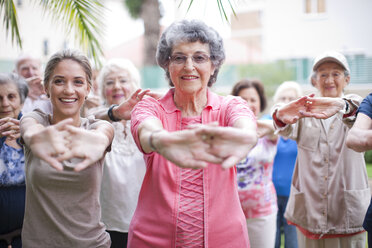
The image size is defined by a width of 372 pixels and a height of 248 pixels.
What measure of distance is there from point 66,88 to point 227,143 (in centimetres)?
122

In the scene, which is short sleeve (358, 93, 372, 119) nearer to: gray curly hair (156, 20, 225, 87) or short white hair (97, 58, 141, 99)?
gray curly hair (156, 20, 225, 87)

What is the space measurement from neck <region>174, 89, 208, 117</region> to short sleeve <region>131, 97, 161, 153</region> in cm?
14

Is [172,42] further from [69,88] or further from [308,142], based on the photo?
[308,142]

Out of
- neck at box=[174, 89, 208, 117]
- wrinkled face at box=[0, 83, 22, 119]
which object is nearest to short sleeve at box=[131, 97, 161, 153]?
neck at box=[174, 89, 208, 117]

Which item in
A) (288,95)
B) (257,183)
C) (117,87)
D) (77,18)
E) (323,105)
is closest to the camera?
(323,105)

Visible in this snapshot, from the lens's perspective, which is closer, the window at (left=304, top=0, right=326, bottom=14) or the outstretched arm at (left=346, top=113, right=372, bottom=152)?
the outstretched arm at (left=346, top=113, right=372, bottom=152)

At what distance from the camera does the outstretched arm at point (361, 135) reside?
2.54m

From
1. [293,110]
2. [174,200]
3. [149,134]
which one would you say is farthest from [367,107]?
[149,134]

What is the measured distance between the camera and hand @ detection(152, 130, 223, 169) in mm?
1869

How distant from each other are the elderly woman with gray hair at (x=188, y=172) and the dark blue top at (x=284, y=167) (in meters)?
2.54

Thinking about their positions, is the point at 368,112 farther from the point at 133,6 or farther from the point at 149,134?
the point at 133,6

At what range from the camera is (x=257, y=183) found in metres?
4.00

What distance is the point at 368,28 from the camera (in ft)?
61.1

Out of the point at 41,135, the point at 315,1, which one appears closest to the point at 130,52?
the point at 315,1
